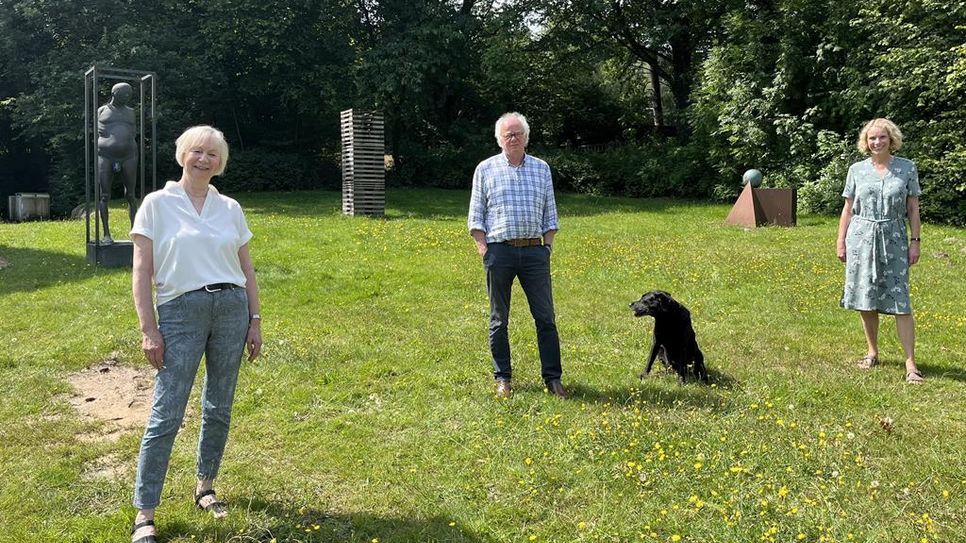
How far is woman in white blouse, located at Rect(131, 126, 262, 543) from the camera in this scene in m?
2.98

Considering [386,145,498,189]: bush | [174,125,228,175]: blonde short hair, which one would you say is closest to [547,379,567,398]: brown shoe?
[174,125,228,175]: blonde short hair

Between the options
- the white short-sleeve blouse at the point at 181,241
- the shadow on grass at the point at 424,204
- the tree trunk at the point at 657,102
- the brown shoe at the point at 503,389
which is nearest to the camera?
the white short-sleeve blouse at the point at 181,241

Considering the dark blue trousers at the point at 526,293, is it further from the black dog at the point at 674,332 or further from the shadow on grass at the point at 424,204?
the shadow on grass at the point at 424,204

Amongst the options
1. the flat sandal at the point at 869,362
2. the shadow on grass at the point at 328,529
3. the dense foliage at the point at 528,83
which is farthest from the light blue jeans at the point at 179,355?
the dense foliage at the point at 528,83

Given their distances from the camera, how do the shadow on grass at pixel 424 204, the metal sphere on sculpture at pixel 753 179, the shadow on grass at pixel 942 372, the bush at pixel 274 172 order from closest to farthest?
the shadow on grass at pixel 942 372 → the metal sphere on sculpture at pixel 753 179 → the shadow on grass at pixel 424 204 → the bush at pixel 274 172

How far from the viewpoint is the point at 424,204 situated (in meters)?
18.8

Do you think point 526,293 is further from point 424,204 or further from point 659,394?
point 424,204

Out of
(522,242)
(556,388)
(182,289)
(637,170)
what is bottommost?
(556,388)

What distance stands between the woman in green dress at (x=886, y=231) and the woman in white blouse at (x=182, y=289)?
15.3 feet

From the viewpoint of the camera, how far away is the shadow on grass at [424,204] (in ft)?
54.5

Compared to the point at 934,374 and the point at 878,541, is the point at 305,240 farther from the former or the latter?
the point at 878,541

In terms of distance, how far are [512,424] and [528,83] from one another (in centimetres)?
2277

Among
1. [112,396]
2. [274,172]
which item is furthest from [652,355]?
[274,172]

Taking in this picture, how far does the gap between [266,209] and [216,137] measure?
14.7 m
